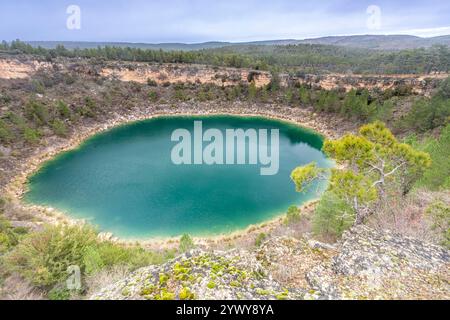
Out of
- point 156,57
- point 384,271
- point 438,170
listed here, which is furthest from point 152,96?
point 384,271

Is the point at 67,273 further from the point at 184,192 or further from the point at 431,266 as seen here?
the point at 184,192

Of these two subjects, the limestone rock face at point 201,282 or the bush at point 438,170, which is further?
the bush at point 438,170

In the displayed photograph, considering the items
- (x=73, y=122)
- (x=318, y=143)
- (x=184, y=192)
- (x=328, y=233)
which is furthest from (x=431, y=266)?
(x=73, y=122)

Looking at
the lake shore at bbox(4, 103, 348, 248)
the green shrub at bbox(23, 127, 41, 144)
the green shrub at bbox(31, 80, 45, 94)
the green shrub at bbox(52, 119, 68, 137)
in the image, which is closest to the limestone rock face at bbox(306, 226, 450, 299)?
the lake shore at bbox(4, 103, 348, 248)

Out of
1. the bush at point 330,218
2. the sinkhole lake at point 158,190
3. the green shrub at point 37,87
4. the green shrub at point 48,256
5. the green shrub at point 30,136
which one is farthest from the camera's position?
the green shrub at point 37,87

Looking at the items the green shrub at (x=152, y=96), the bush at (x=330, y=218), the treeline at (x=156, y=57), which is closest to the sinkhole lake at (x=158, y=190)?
the bush at (x=330, y=218)

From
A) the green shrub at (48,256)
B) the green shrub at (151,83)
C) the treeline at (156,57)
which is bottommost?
the green shrub at (48,256)

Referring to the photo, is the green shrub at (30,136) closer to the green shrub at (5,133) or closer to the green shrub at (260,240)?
the green shrub at (5,133)
